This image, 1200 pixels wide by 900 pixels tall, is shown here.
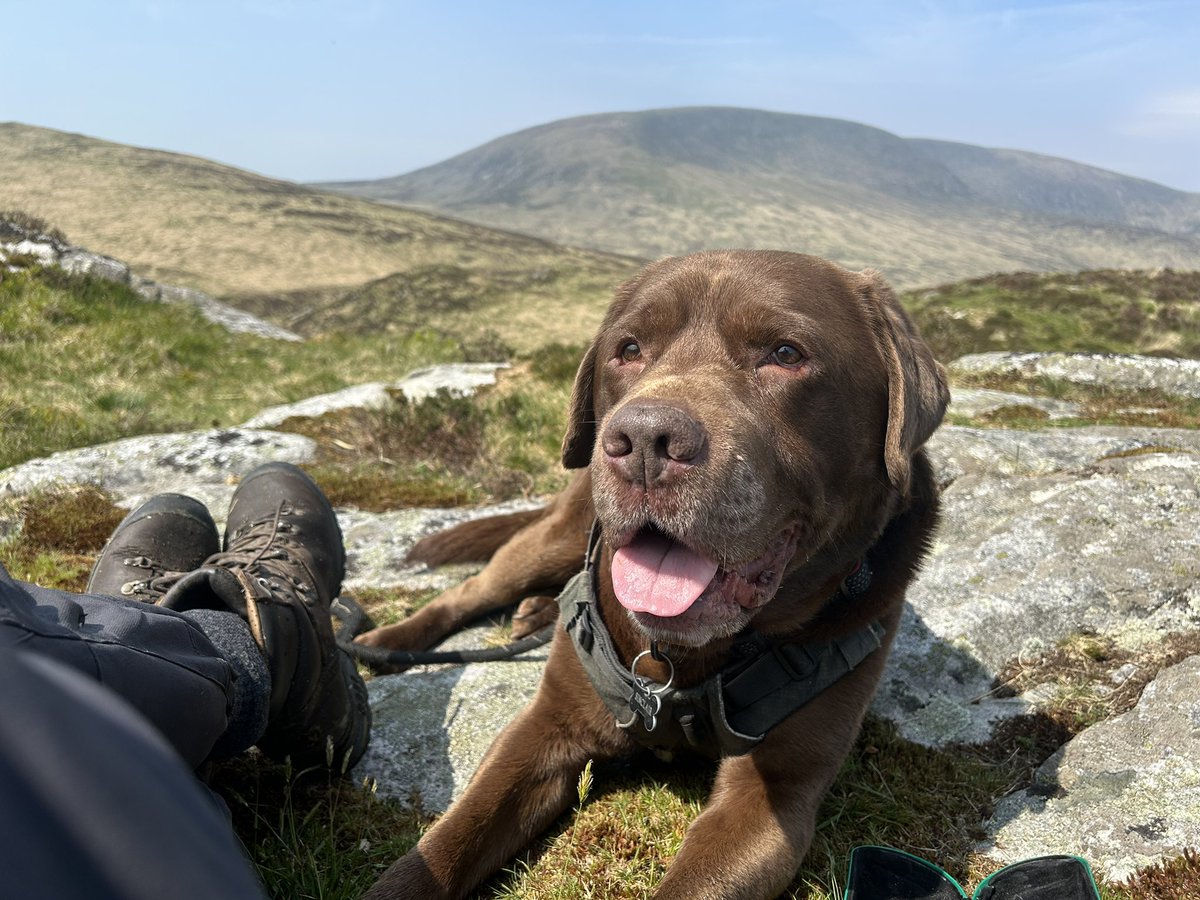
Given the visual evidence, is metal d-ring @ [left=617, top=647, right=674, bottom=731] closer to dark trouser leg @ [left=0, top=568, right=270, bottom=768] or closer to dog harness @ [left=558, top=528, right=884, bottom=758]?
dog harness @ [left=558, top=528, right=884, bottom=758]

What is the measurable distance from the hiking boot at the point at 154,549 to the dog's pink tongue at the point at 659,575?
1455 mm

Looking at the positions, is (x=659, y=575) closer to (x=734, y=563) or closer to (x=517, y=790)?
(x=734, y=563)

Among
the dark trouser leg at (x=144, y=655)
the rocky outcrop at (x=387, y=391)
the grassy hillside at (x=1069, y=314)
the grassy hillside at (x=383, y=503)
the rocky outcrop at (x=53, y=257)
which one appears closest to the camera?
the dark trouser leg at (x=144, y=655)

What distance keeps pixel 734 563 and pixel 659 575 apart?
7.9 inches

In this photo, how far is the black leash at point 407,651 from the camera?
3375 millimetres

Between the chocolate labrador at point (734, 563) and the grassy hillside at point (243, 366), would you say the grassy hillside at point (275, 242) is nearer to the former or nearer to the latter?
the grassy hillside at point (243, 366)

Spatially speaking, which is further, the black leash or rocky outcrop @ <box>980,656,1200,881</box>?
the black leash

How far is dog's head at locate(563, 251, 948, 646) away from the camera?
211cm

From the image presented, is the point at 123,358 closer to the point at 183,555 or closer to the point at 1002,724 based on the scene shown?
the point at 183,555

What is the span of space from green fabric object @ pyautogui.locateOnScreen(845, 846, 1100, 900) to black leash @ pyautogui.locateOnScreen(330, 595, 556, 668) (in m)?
1.65

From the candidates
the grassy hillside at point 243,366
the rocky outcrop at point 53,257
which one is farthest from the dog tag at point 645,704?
the rocky outcrop at point 53,257

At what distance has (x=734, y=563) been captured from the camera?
86.4 inches

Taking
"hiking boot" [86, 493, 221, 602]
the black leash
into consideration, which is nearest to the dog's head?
the black leash

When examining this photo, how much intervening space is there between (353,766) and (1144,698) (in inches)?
107
